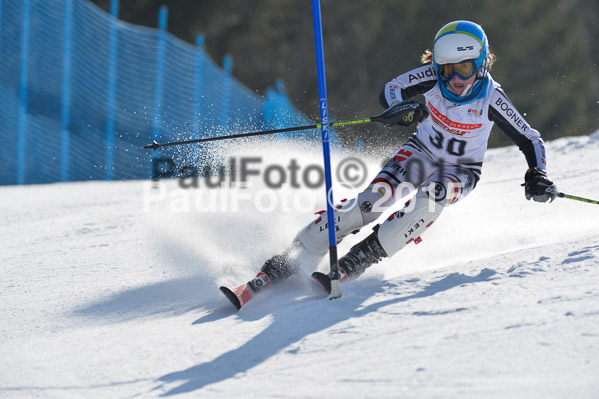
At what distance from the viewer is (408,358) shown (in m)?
2.58

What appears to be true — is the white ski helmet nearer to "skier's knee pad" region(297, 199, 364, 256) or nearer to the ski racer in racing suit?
the ski racer in racing suit

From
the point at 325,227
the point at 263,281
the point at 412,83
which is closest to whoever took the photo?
the point at 263,281

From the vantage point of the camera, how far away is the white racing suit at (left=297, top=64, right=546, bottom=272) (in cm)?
388

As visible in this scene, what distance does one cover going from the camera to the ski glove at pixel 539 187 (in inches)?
152

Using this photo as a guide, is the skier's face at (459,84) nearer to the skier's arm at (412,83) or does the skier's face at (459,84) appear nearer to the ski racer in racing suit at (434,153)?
the ski racer in racing suit at (434,153)

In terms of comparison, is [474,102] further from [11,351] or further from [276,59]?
[276,59]

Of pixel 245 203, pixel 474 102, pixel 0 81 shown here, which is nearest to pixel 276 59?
pixel 0 81

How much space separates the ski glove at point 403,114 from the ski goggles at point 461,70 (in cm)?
41

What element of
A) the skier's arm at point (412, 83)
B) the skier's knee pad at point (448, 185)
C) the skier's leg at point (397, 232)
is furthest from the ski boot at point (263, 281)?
the skier's arm at point (412, 83)

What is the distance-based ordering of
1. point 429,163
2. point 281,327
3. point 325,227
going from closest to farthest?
point 281,327 → point 325,227 → point 429,163

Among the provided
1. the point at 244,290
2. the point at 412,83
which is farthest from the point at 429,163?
the point at 244,290

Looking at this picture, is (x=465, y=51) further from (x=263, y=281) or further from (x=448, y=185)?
(x=263, y=281)

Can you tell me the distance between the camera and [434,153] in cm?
435

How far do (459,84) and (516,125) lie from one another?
1.47 ft
